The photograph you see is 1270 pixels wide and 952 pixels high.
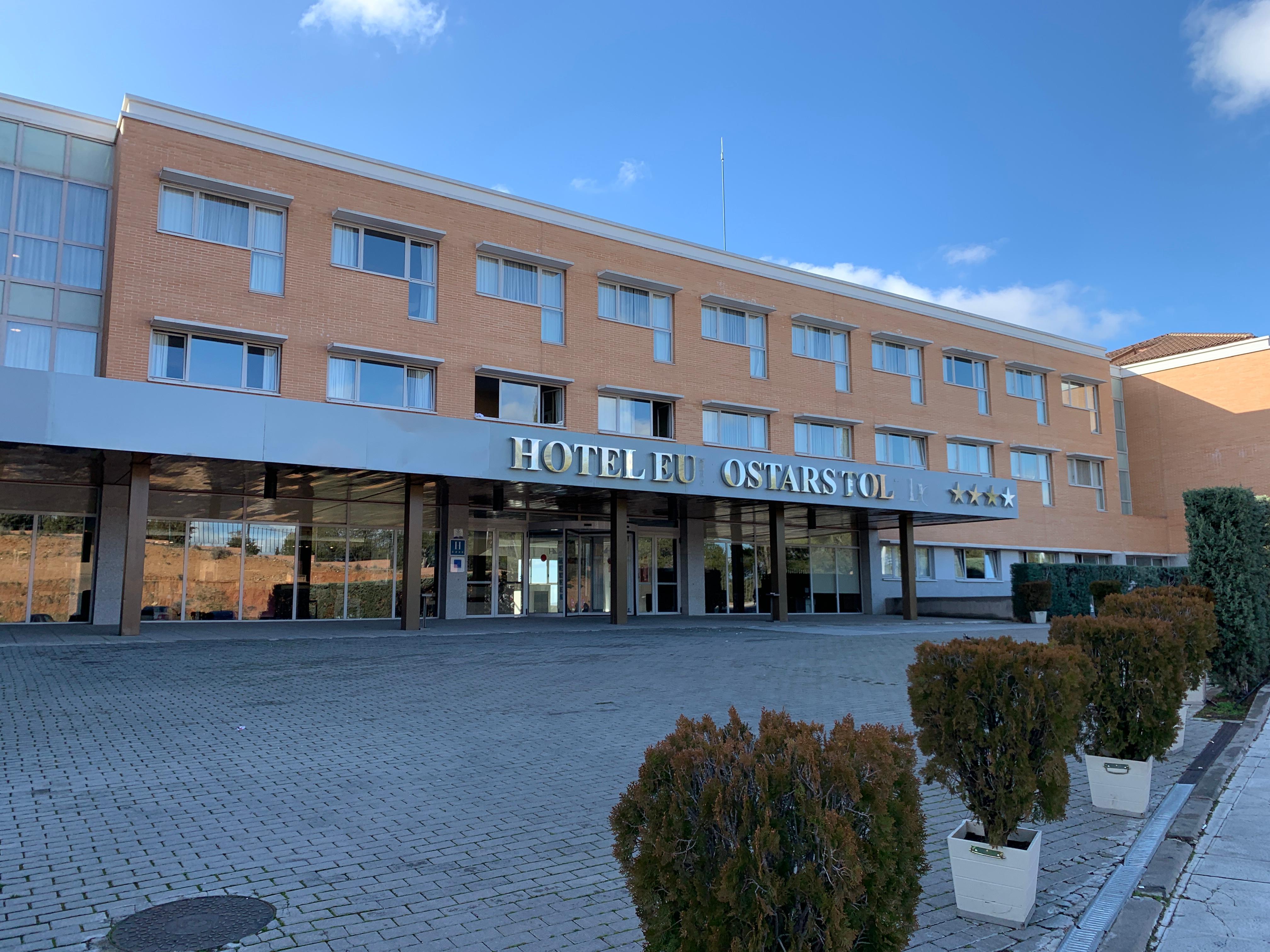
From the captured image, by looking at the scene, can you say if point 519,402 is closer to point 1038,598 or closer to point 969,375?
point 1038,598

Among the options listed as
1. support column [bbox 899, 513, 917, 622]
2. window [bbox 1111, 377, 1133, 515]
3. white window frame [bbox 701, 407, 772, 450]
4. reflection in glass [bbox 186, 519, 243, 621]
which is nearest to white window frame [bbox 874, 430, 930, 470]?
support column [bbox 899, 513, 917, 622]

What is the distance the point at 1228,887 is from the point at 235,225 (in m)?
21.5

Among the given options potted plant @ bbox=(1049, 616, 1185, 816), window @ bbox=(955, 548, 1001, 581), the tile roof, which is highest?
the tile roof

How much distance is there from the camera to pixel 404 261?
74.4 feet

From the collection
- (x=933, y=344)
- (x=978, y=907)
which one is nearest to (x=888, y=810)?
(x=978, y=907)

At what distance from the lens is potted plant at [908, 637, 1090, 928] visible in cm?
458

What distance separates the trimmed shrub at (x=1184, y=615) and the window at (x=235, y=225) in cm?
1842

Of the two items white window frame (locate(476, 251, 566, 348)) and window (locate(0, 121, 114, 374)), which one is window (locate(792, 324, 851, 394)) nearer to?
white window frame (locate(476, 251, 566, 348))

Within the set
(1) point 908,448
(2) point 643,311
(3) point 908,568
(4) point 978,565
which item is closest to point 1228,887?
(2) point 643,311

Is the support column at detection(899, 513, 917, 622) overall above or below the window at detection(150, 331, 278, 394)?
below

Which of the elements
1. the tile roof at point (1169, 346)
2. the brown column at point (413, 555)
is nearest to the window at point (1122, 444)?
the tile roof at point (1169, 346)

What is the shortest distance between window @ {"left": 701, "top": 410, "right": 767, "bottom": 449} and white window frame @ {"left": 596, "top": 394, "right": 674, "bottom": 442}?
45.0 inches

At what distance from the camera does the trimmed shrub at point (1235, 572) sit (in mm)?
11898

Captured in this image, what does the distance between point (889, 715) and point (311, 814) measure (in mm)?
6896
